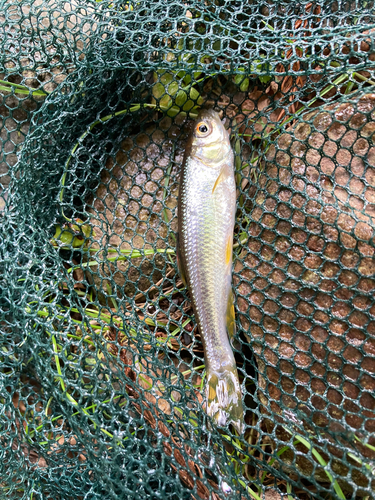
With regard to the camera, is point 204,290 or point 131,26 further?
point 131,26

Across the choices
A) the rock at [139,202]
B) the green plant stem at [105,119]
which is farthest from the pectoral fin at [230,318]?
the green plant stem at [105,119]

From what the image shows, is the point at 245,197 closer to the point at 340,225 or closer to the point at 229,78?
the point at 340,225

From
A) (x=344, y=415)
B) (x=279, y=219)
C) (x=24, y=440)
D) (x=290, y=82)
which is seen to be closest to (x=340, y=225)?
(x=279, y=219)

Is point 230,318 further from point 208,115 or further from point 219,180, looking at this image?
point 208,115

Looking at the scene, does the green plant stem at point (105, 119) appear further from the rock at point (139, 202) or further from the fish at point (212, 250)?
the fish at point (212, 250)

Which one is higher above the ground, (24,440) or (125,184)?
(125,184)

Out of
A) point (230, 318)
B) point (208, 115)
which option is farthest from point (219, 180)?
point (230, 318)

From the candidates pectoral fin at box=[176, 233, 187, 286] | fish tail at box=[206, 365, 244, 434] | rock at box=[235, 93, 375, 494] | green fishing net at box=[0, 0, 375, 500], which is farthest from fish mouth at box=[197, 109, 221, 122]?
fish tail at box=[206, 365, 244, 434]
